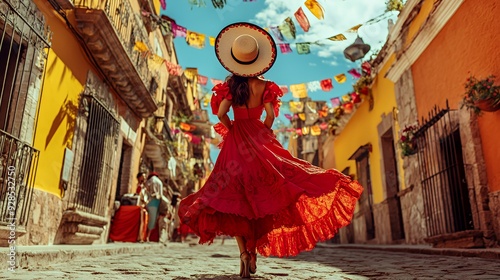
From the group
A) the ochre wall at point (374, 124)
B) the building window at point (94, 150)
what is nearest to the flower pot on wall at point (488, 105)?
the ochre wall at point (374, 124)

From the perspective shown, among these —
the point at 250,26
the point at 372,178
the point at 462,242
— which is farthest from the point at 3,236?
the point at 372,178

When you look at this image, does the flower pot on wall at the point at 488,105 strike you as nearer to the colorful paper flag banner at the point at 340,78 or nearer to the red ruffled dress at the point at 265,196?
the red ruffled dress at the point at 265,196

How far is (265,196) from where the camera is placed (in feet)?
9.82

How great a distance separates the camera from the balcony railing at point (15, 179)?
4762mm

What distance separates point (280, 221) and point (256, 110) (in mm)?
968

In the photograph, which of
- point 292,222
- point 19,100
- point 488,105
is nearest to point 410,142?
point 488,105

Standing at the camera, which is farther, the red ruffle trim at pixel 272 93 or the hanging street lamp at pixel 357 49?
the hanging street lamp at pixel 357 49

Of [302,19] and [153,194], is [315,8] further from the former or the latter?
[153,194]

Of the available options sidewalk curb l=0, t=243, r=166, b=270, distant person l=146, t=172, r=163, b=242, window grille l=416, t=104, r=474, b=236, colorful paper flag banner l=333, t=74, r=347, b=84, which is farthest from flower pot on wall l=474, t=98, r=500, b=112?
distant person l=146, t=172, r=163, b=242

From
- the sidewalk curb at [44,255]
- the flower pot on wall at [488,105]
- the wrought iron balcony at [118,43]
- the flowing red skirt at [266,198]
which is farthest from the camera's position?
the wrought iron balcony at [118,43]

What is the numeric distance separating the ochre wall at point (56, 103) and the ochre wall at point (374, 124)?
735 cm

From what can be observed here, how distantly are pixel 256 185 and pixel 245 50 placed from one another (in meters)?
1.17

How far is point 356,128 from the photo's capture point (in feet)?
46.1

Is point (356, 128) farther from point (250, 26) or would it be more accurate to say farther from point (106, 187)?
point (250, 26)
